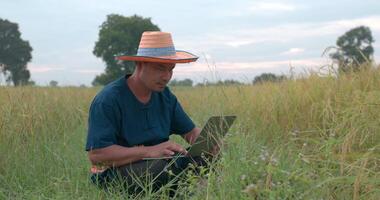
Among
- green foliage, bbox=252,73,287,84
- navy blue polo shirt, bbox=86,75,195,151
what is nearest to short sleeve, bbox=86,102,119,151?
navy blue polo shirt, bbox=86,75,195,151

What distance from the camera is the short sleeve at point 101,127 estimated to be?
9.48 feet

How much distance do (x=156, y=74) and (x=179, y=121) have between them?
1.70 feet

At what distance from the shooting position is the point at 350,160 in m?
2.96

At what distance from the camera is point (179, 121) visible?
11.3 feet

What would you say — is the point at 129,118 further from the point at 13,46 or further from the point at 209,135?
the point at 13,46

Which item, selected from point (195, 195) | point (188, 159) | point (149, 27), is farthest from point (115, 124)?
point (149, 27)

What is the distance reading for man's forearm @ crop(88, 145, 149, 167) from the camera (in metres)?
2.92

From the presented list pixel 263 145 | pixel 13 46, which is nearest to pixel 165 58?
pixel 263 145

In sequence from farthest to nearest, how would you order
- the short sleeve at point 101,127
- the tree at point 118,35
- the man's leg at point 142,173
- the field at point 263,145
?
the tree at point 118,35
the man's leg at point 142,173
the short sleeve at point 101,127
the field at point 263,145

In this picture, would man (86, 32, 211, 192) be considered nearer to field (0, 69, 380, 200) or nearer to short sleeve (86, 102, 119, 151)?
short sleeve (86, 102, 119, 151)

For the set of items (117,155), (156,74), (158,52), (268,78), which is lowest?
(117,155)

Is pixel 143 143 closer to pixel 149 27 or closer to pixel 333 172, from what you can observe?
pixel 333 172

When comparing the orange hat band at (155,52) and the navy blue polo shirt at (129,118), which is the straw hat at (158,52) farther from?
the navy blue polo shirt at (129,118)

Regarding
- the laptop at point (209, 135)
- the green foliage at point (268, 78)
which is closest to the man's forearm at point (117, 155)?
the laptop at point (209, 135)
